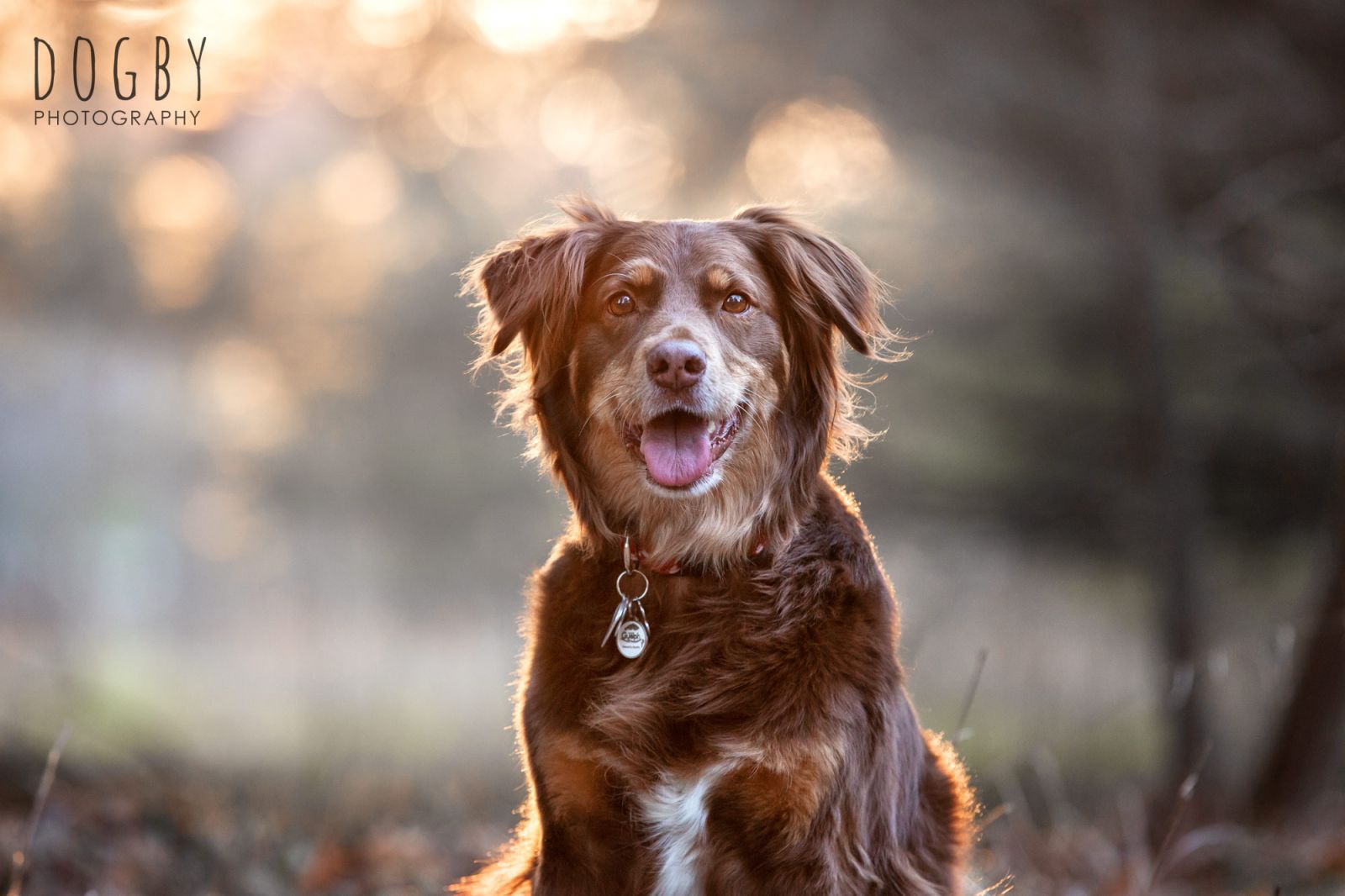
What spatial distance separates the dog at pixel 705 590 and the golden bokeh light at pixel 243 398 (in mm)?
13906

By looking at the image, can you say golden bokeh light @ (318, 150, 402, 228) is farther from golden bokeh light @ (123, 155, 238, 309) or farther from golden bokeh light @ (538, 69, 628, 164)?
golden bokeh light @ (538, 69, 628, 164)

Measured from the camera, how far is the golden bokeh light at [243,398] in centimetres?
1706

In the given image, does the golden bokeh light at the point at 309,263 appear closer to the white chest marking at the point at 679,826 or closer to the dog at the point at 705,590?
the dog at the point at 705,590

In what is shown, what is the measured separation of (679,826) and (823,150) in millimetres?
7089

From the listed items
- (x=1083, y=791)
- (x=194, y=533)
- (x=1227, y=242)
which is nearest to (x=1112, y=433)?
(x=1227, y=242)

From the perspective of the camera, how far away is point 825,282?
153 inches

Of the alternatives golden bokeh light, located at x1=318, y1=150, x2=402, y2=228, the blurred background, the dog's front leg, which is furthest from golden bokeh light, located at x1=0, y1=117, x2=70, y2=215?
the dog's front leg

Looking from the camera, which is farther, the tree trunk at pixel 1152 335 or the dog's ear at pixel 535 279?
the tree trunk at pixel 1152 335

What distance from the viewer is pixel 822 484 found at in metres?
3.79

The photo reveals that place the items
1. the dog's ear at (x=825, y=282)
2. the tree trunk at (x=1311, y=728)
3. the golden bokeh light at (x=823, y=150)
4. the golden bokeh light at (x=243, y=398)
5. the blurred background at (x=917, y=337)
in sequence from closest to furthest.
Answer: the dog's ear at (x=825, y=282), the blurred background at (x=917, y=337), the tree trunk at (x=1311, y=728), the golden bokeh light at (x=823, y=150), the golden bokeh light at (x=243, y=398)

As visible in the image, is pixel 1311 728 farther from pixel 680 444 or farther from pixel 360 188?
pixel 360 188

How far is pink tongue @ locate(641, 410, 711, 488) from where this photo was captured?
11.9 feet

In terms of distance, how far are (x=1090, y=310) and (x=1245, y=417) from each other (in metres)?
1.53

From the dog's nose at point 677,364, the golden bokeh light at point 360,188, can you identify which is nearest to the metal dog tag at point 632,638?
the dog's nose at point 677,364
